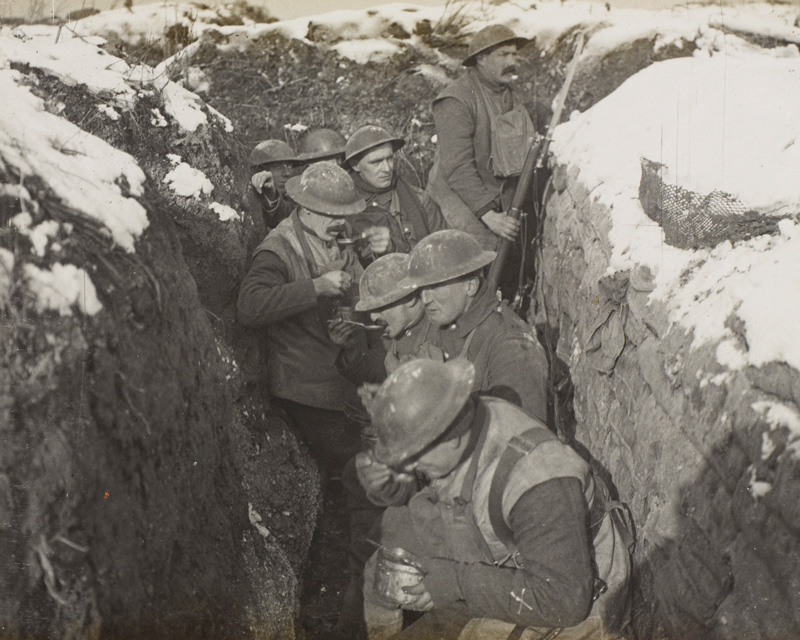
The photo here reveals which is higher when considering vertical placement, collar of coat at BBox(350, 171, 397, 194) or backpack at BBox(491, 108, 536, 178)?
backpack at BBox(491, 108, 536, 178)

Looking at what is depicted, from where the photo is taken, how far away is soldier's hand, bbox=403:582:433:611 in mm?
2602

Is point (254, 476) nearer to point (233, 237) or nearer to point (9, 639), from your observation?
point (233, 237)

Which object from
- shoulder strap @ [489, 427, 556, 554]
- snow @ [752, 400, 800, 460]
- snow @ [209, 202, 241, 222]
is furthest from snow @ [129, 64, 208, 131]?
snow @ [752, 400, 800, 460]

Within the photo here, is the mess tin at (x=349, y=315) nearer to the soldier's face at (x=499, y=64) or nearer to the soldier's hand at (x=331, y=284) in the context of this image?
the soldier's hand at (x=331, y=284)

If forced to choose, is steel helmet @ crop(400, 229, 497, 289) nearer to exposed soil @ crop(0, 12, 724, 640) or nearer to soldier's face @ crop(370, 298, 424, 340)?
soldier's face @ crop(370, 298, 424, 340)

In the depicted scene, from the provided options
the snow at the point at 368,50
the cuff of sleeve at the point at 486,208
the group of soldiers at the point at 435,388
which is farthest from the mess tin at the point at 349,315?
the snow at the point at 368,50

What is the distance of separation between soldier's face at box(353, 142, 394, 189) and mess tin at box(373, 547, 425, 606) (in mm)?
3537

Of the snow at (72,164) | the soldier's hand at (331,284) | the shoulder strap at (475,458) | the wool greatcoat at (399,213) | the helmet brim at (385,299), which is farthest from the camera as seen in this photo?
the wool greatcoat at (399,213)

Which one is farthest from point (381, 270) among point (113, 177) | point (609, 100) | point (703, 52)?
point (703, 52)

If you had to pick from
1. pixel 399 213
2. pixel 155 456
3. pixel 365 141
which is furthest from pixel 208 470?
pixel 365 141

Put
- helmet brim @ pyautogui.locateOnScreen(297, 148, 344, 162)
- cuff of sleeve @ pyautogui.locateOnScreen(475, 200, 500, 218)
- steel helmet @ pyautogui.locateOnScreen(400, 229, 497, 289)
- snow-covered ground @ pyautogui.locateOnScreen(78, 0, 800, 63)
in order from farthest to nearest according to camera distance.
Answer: snow-covered ground @ pyautogui.locateOnScreen(78, 0, 800, 63)
helmet brim @ pyautogui.locateOnScreen(297, 148, 344, 162)
cuff of sleeve @ pyautogui.locateOnScreen(475, 200, 500, 218)
steel helmet @ pyautogui.locateOnScreen(400, 229, 497, 289)

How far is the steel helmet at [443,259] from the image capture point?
3574 millimetres

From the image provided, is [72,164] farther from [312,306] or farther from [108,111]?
[312,306]

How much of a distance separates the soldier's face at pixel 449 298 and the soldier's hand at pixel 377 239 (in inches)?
68.9
